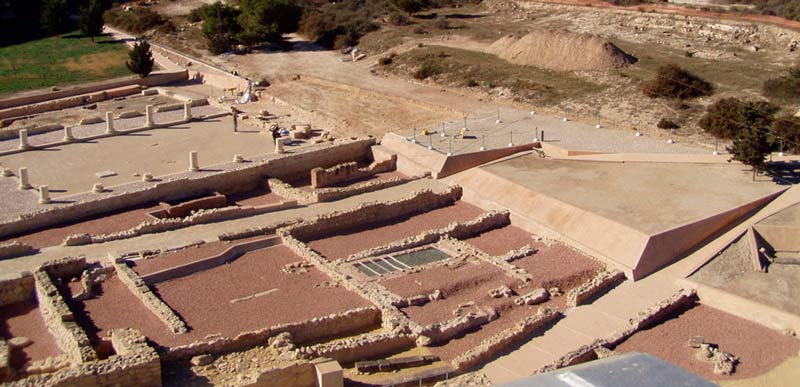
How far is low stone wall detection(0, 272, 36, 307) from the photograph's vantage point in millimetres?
19797

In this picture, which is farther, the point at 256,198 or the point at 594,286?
the point at 256,198

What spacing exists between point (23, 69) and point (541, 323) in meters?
37.2

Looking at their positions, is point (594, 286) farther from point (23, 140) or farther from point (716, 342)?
point (23, 140)

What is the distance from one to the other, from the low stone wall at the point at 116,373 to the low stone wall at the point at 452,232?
7.30 metres

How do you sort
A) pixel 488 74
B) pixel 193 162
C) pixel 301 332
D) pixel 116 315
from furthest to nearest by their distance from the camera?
pixel 488 74 → pixel 193 162 → pixel 116 315 → pixel 301 332

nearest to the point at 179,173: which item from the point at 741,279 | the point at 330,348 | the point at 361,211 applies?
the point at 361,211

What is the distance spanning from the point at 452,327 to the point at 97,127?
71.8 ft

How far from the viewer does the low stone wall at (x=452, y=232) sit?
23.0 meters

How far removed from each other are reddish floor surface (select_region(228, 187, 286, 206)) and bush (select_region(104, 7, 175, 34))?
28995 millimetres

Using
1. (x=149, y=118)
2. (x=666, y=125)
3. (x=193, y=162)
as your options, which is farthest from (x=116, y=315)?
(x=666, y=125)

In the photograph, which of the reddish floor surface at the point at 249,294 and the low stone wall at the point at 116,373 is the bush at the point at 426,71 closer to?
the reddish floor surface at the point at 249,294

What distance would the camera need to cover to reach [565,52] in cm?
4116

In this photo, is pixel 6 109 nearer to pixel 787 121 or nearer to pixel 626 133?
pixel 626 133

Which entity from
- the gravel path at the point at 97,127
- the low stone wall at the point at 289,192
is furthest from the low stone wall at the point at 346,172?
the gravel path at the point at 97,127
